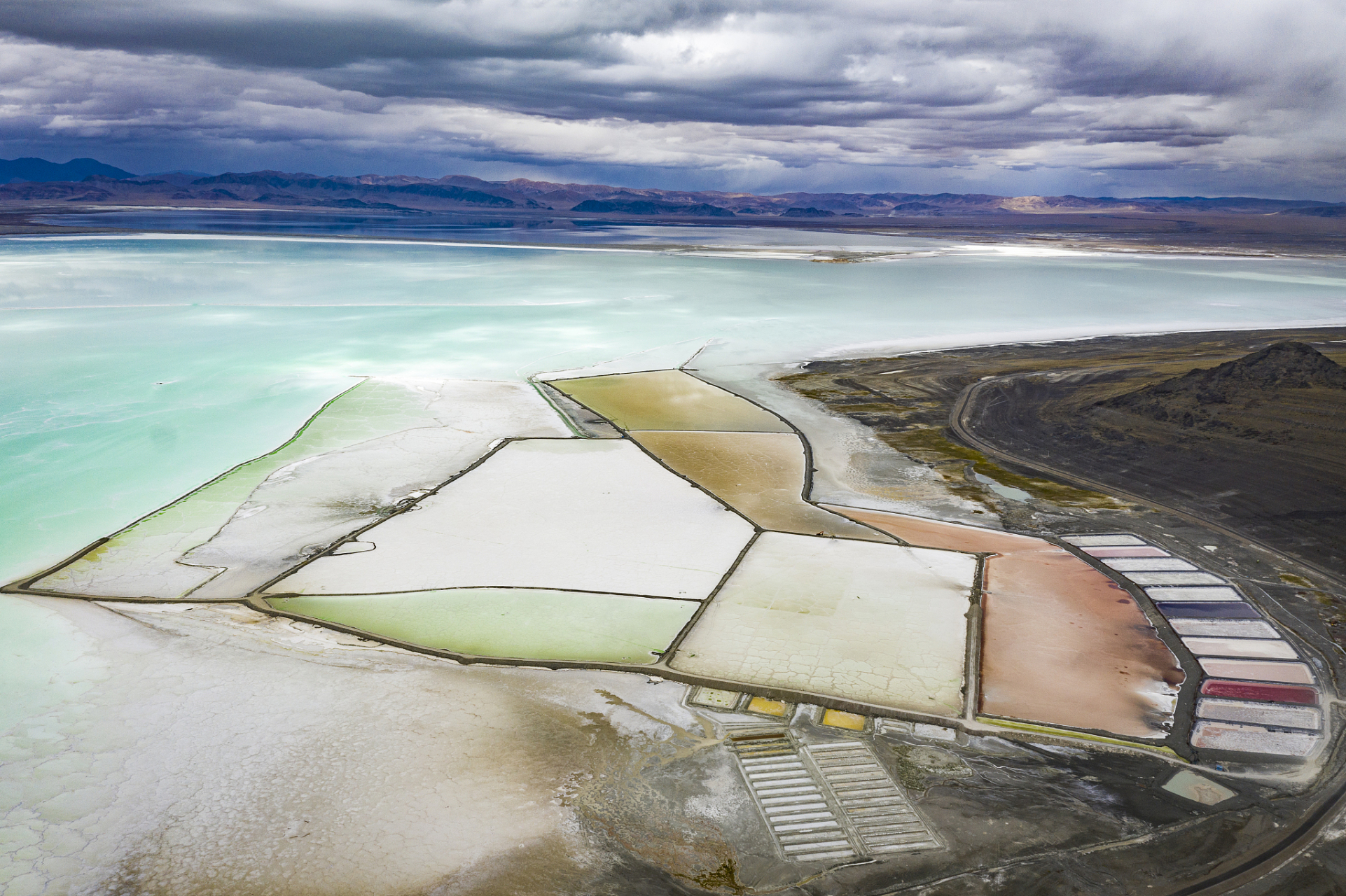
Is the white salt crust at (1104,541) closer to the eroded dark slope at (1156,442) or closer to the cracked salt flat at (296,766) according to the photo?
the eroded dark slope at (1156,442)

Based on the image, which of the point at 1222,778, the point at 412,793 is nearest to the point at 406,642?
the point at 412,793

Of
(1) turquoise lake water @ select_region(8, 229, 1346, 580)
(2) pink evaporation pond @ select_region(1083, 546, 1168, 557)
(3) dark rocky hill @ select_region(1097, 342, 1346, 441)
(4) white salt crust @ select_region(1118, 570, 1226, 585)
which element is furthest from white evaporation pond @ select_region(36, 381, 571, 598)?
(3) dark rocky hill @ select_region(1097, 342, 1346, 441)

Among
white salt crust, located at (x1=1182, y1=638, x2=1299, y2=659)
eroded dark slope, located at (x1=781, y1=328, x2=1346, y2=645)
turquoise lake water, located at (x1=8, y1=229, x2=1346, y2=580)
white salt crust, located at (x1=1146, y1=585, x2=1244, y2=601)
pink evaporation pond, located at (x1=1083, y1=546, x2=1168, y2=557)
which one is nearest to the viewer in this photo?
white salt crust, located at (x1=1182, y1=638, x2=1299, y2=659)

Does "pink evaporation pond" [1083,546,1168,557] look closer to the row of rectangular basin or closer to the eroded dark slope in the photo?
the row of rectangular basin

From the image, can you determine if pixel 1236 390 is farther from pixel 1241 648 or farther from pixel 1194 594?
pixel 1241 648

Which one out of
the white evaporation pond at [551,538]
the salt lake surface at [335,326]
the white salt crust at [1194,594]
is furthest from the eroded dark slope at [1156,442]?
the white evaporation pond at [551,538]

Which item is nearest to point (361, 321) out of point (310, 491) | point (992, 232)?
point (310, 491)

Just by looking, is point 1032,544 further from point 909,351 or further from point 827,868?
point 909,351
